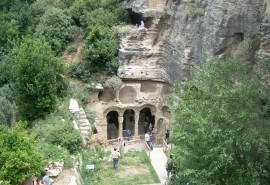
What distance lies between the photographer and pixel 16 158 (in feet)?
56.3

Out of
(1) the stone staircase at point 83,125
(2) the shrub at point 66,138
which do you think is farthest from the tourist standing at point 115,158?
(1) the stone staircase at point 83,125

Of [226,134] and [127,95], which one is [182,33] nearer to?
[127,95]

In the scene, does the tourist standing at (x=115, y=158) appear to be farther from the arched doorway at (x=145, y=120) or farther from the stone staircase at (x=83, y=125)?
the arched doorway at (x=145, y=120)

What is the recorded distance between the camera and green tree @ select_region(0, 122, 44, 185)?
56.0 feet

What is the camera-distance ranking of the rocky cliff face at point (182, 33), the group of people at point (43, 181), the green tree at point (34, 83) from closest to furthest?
the group of people at point (43, 181) → the rocky cliff face at point (182, 33) → the green tree at point (34, 83)

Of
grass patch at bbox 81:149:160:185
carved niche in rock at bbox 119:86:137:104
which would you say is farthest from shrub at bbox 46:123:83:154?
carved niche in rock at bbox 119:86:137:104

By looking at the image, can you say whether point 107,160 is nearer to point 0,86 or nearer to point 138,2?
point 0,86

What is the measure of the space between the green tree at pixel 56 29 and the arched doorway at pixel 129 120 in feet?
22.4

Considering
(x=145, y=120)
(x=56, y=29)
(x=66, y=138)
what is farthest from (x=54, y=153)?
(x=145, y=120)

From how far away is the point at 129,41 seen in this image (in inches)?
1256

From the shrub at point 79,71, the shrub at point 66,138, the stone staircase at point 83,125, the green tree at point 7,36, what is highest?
the green tree at point 7,36

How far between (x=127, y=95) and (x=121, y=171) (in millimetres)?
9923

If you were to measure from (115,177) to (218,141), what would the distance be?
26.2ft

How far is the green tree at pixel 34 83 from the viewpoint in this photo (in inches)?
996
